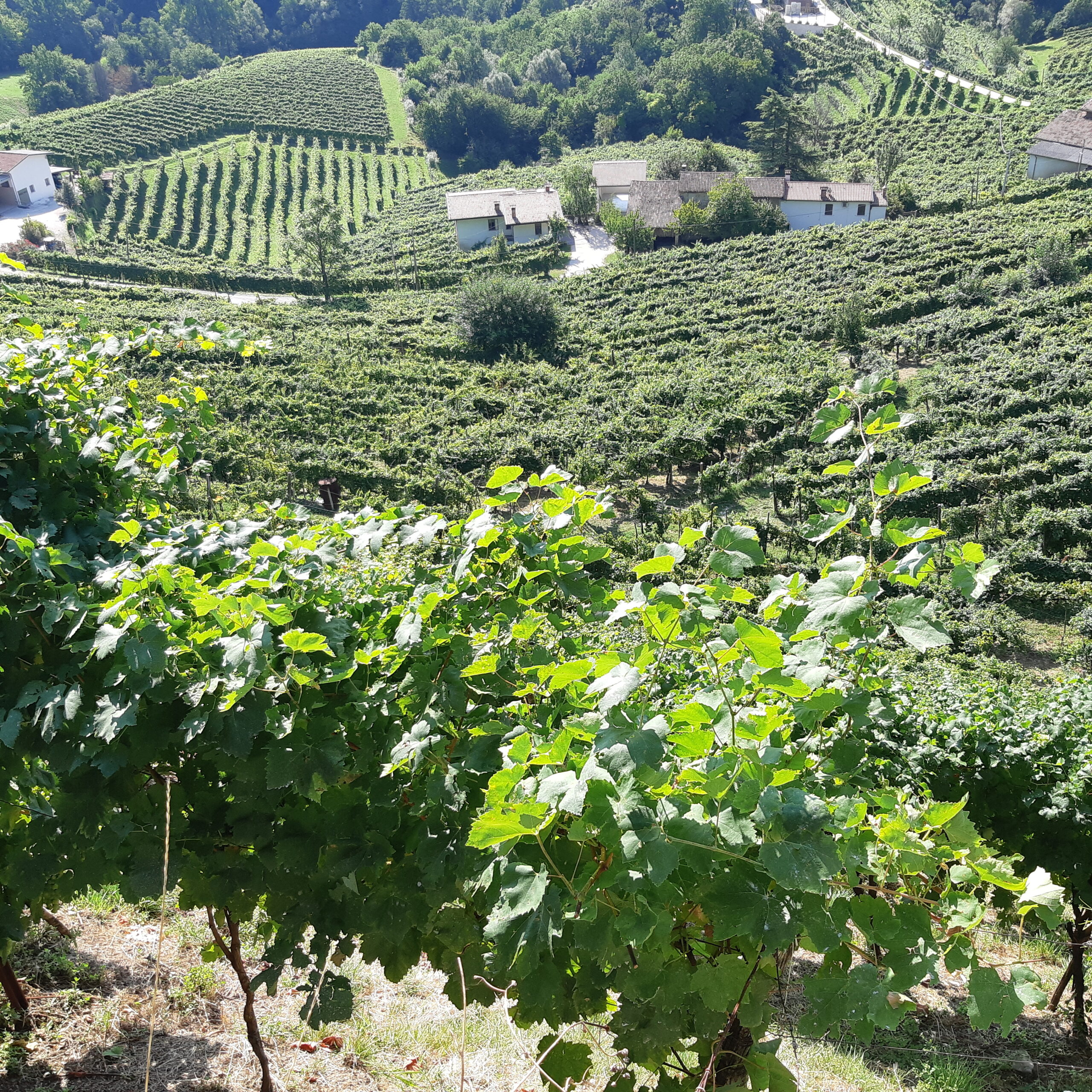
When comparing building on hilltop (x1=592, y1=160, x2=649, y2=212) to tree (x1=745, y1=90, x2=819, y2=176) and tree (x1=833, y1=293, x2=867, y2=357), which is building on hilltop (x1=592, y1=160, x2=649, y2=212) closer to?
tree (x1=745, y1=90, x2=819, y2=176)

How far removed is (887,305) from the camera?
36.5 meters

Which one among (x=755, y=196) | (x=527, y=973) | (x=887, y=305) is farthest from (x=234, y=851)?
(x=755, y=196)

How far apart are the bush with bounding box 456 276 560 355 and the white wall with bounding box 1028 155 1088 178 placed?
123 ft

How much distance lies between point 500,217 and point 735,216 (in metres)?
16.2

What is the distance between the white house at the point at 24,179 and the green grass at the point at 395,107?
3485 cm

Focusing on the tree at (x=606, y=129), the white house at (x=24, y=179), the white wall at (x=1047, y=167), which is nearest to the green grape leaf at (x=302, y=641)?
the white wall at (x=1047, y=167)

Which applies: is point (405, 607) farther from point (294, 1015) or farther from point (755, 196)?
point (755, 196)

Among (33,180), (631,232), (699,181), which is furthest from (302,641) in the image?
(33,180)

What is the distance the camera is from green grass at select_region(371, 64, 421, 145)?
289 feet

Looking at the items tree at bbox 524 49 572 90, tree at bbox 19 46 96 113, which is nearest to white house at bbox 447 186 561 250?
tree at bbox 524 49 572 90

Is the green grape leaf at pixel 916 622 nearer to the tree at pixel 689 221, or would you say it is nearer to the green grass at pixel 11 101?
the tree at pixel 689 221

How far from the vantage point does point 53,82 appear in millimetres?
96000

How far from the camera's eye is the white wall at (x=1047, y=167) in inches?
2087

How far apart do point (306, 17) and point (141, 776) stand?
156 metres
